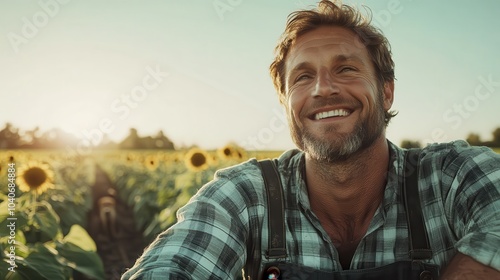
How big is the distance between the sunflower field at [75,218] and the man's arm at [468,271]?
2.43 meters

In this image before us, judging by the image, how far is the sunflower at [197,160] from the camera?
7.99 metres

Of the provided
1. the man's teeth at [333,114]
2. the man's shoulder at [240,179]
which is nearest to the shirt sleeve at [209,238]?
the man's shoulder at [240,179]

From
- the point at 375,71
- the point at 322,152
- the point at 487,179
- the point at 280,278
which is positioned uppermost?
the point at 375,71

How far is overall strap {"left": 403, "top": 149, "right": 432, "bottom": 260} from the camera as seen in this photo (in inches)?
93.6

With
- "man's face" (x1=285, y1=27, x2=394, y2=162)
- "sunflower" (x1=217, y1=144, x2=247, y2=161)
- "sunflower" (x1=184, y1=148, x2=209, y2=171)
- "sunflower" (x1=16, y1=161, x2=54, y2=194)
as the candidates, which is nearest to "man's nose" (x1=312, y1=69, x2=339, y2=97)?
"man's face" (x1=285, y1=27, x2=394, y2=162)

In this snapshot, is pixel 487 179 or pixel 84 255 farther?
pixel 84 255

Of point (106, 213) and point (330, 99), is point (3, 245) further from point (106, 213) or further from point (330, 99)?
point (106, 213)

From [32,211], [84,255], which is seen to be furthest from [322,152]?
[32,211]

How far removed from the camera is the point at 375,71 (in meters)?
3.15

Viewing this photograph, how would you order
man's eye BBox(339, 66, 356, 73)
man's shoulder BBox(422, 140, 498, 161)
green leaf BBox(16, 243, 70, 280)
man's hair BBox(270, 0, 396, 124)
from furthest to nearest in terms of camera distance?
green leaf BBox(16, 243, 70, 280) → man's hair BBox(270, 0, 396, 124) → man's eye BBox(339, 66, 356, 73) → man's shoulder BBox(422, 140, 498, 161)

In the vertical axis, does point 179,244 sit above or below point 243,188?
below

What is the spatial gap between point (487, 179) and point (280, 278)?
1031 mm

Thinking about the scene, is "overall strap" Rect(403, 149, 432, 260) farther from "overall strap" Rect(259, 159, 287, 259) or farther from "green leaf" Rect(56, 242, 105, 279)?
"green leaf" Rect(56, 242, 105, 279)

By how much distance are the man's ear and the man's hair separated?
0.03m
